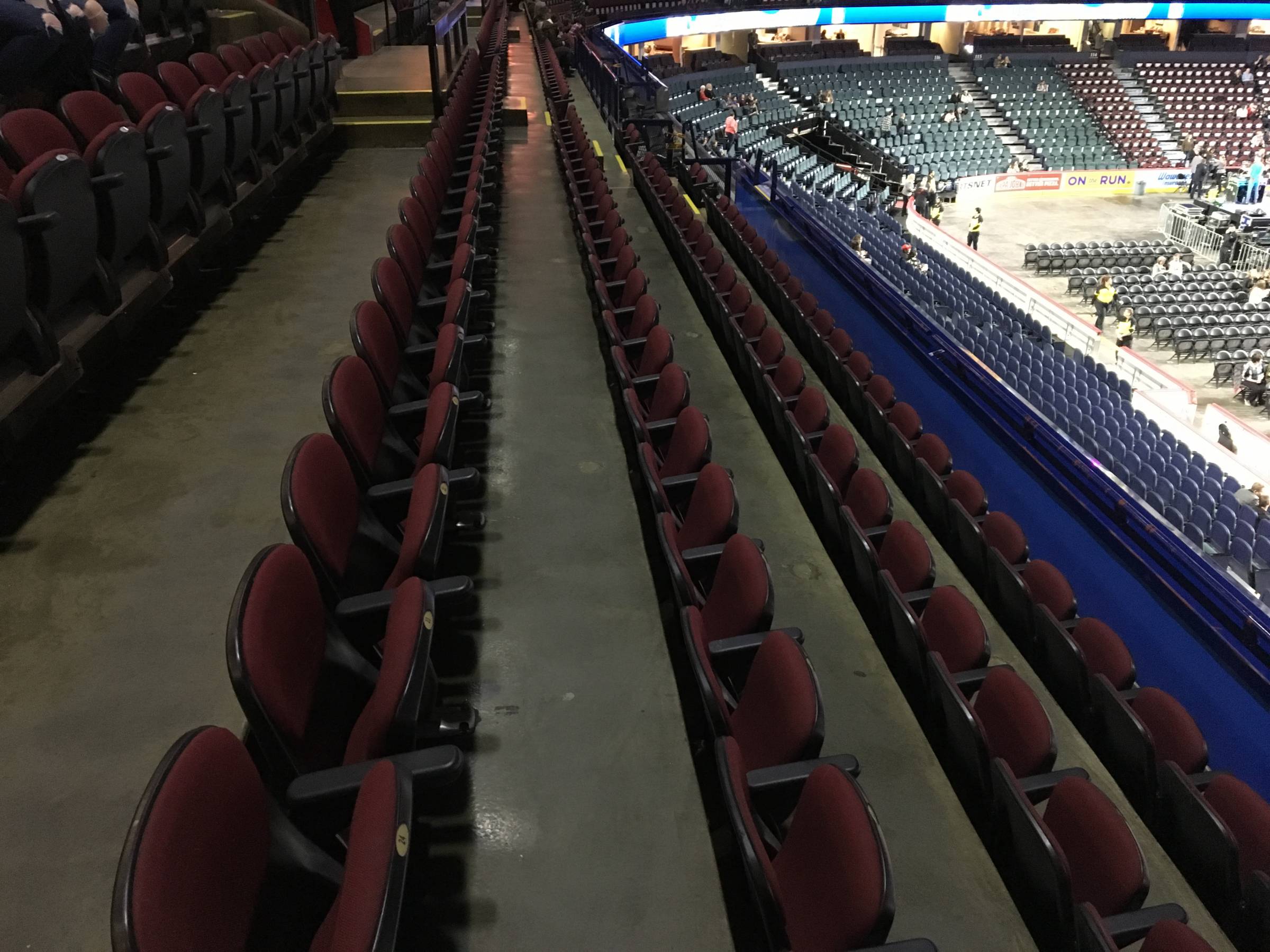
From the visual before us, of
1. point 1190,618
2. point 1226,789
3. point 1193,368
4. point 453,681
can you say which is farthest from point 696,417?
point 1193,368

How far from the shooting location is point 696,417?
1.45 m

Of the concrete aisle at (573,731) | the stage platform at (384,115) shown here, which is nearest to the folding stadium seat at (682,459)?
the concrete aisle at (573,731)

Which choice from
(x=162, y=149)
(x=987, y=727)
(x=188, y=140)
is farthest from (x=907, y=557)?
(x=188, y=140)

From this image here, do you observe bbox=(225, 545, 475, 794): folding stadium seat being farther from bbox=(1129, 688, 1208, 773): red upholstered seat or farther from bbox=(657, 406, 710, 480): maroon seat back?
bbox=(1129, 688, 1208, 773): red upholstered seat

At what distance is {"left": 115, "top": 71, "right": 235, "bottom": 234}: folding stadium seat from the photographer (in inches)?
67.2

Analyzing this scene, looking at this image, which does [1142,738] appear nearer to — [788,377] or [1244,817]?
[1244,817]

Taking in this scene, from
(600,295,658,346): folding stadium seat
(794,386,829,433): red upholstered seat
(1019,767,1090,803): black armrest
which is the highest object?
(600,295,658,346): folding stadium seat

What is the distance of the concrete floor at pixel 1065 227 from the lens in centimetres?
644

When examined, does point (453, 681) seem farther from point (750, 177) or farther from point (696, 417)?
point (750, 177)

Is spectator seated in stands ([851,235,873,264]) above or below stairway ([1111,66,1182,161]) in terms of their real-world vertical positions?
below

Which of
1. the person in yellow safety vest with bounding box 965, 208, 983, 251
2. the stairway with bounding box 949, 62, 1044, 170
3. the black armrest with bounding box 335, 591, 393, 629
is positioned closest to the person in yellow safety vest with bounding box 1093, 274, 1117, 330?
the person in yellow safety vest with bounding box 965, 208, 983, 251

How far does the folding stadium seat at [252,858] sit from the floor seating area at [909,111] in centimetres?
1109

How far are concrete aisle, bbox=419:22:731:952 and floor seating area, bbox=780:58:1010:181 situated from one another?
10.2 meters

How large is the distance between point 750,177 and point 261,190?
11.9 ft
